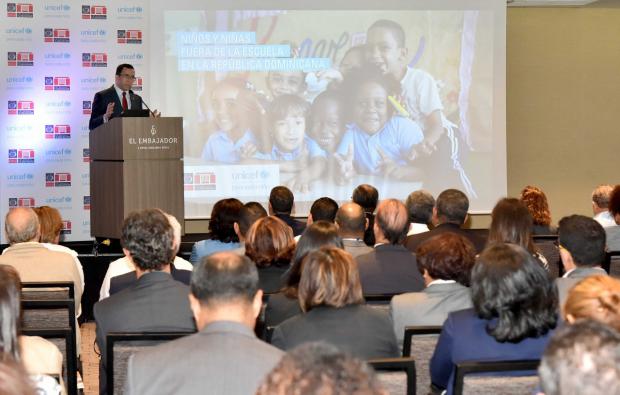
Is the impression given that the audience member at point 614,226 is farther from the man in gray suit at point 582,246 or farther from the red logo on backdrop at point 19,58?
the red logo on backdrop at point 19,58

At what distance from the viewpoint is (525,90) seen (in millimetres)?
10523

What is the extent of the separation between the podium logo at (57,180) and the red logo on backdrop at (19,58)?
1.16m

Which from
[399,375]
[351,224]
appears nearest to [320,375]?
[399,375]

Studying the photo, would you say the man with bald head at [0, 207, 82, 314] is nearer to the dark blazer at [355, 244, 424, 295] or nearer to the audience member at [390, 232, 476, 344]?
the dark blazer at [355, 244, 424, 295]

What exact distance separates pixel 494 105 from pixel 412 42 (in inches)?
45.2

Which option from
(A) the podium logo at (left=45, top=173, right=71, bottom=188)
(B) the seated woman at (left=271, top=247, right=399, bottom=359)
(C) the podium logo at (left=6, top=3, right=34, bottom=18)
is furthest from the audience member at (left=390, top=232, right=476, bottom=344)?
(C) the podium logo at (left=6, top=3, right=34, bottom=18)

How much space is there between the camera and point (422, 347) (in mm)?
3021

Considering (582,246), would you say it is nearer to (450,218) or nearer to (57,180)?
(450,218)

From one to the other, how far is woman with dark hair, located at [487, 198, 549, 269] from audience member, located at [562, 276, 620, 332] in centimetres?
210

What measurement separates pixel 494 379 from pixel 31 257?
2812 millimetres

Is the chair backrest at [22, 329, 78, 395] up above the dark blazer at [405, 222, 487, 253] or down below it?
below

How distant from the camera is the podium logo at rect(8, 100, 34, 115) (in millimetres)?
8820

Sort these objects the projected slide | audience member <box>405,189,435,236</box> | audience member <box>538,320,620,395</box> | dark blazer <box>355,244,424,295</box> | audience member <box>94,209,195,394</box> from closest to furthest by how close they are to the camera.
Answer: audience member <box>538,320,620,395</box> → audience member <box>94,209,195,394</box> → dark blazer <box>355,244,424,295</box> → audience member <box>405,189,435,236</box> → the projected slide

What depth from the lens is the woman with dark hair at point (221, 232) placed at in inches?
206
